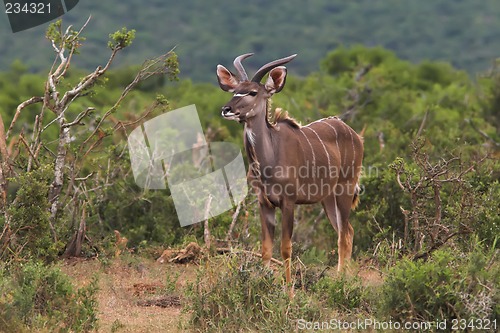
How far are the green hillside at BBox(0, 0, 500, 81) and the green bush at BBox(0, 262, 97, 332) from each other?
213 ft

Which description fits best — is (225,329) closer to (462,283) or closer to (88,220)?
(462,283)

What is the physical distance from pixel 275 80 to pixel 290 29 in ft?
300

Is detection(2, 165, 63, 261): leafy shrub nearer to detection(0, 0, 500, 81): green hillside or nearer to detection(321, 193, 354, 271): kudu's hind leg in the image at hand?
detection(321, 193, 354, 271): kudu's hind leg

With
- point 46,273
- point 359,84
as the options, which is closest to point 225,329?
point 46,273

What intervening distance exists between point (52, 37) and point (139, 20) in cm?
7953

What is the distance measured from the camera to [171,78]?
9609mm

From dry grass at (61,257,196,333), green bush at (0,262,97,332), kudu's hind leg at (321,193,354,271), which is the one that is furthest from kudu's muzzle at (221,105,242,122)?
green bush at (0,262,97,332)

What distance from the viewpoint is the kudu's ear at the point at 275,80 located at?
331 inches

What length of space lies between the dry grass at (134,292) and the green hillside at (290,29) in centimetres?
6248

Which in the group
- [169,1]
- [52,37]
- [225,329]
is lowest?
[169,1]

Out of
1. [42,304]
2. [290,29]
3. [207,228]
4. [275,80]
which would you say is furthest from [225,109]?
[290,29]

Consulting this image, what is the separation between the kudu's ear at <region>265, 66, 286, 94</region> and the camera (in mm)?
8414

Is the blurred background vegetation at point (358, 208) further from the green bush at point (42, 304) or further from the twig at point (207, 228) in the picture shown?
the twig at point (207, 228)

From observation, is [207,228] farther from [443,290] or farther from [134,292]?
[443,290]
